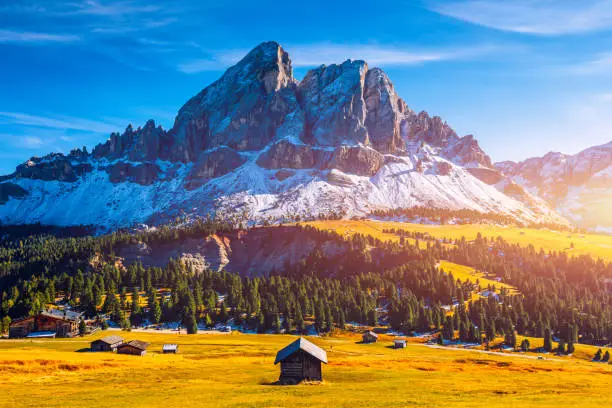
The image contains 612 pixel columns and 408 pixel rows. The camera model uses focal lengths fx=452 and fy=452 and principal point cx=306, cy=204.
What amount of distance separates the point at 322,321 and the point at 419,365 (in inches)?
3014

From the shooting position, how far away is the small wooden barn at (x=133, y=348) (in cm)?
10044

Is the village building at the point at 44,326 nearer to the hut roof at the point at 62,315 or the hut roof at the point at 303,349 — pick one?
the hut roof at the point at 62,315

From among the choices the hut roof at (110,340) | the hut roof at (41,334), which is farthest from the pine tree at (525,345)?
the hut roof at (41,334)

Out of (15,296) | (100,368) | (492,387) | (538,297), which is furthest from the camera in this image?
(538,297)

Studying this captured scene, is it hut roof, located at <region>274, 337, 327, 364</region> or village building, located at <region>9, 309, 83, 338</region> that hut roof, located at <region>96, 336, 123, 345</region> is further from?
hut roof, located at <region>274, 337, 327, 364</region>

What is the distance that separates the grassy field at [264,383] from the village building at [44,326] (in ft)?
177

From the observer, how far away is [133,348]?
101188 millimetres

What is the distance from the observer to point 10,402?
1921 inches

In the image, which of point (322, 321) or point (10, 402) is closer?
point (10, 402)

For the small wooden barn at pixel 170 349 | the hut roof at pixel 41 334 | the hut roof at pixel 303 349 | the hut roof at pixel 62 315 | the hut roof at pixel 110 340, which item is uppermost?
the hut roof at pixel 303 349

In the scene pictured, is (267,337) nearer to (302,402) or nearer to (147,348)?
(147,348)

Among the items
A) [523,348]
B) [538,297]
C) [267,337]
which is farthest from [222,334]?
[538,297]

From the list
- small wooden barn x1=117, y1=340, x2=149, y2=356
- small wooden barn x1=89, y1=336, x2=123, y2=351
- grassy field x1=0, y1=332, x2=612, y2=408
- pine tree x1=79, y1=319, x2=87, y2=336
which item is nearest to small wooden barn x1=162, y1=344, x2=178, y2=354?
small wooden barn x1=117, y1=340, x2=149, y2=356

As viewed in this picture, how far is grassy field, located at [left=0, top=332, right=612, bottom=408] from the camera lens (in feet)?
158
